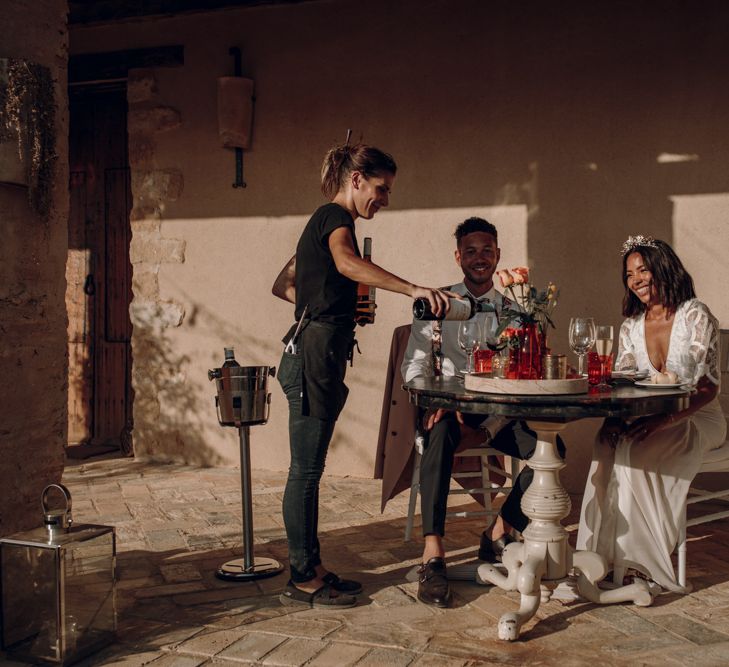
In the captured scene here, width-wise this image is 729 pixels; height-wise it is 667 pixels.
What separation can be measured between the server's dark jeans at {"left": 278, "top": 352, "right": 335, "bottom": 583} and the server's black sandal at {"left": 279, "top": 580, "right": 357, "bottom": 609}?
0.16 feet

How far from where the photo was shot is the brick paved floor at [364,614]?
2648mm

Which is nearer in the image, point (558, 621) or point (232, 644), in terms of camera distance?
point (232, 644)

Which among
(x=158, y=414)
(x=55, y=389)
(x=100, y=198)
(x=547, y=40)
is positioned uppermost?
(x=547, y=40)

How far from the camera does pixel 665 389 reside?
118 inches

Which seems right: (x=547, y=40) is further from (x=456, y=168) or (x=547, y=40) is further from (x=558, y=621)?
(x=558, y=621)

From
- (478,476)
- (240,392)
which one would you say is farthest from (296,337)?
(478,476)

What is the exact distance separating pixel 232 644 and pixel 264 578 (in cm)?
67

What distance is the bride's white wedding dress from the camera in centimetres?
327

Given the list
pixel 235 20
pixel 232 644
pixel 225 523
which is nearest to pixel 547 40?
pixel 235 20

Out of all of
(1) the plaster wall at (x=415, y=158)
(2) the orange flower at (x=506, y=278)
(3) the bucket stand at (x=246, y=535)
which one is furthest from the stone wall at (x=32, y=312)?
(1) the plaster wall at (x=415, y=158)

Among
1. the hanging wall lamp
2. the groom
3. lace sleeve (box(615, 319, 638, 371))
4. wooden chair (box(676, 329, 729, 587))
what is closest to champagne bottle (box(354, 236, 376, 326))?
the groom

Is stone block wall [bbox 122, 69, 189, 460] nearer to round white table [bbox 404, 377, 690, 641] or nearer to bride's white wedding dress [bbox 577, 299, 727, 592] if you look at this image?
round white table [bbox 404, 377, 690, 641]

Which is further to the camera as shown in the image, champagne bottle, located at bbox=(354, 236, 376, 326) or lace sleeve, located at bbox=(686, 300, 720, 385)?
lace sleeve, located at bbox=(686, 300, 720, 385)

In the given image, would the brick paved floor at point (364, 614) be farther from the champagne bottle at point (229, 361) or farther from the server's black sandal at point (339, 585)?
the champagne bottle at point (229, 361)
